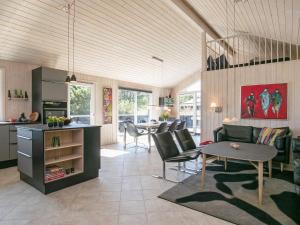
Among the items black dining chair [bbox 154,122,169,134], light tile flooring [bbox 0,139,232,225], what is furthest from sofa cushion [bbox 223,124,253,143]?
light tile flooring [bbox 0,139,232,225]

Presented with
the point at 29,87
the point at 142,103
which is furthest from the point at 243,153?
the point at 142,103

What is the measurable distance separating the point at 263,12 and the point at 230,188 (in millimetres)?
3266

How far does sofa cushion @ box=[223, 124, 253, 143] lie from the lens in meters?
4.84

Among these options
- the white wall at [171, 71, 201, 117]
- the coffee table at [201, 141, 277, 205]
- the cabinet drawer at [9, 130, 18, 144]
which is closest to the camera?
the coffee table at [201, 141, 277, 205]

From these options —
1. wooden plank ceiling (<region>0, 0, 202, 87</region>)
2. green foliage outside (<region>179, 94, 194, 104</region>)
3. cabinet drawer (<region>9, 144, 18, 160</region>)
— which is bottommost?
cabinet drawer (<region>9, 144, 18, 160</region>)

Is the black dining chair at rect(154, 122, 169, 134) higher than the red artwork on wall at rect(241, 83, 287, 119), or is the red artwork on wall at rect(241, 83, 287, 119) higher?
the red artwork on wall at rect(241, 83, 287, 119)

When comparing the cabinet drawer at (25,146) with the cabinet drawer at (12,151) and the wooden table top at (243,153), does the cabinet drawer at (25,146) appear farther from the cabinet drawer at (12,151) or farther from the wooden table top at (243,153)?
the wooden table top at (243,153)

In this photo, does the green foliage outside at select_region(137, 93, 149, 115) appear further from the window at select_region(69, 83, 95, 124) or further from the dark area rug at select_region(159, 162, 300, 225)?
the dark area rug at select_region(159, 162, 300, 225)

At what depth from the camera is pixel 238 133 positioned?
4.96m

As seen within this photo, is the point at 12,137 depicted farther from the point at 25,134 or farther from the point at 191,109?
the point at 191,109

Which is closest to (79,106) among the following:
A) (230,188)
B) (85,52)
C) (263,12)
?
(85,52)

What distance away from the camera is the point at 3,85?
476cm

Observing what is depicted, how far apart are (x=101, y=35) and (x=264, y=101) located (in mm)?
4254

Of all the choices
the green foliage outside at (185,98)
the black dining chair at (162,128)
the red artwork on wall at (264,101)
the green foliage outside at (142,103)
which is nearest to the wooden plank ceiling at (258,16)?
the red artwork on wall at (264,101)
